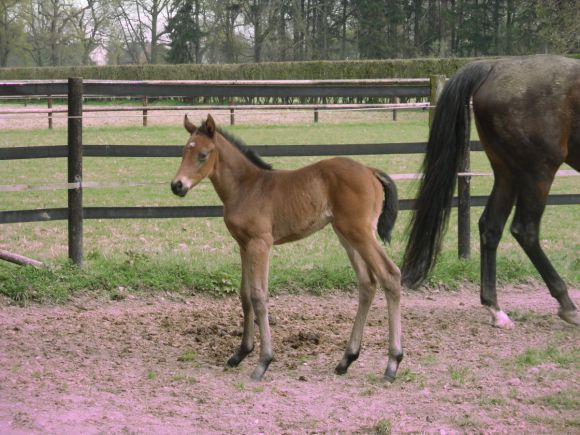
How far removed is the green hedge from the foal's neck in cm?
2683

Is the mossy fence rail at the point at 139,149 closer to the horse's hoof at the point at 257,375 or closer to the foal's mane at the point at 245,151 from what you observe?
the foal's mane at the point at 245,151

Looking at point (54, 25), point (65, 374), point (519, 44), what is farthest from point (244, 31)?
point (65, 374)

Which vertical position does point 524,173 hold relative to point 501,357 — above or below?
above

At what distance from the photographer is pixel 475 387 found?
459 cm

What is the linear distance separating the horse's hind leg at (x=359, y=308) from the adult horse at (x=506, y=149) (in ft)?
4.29

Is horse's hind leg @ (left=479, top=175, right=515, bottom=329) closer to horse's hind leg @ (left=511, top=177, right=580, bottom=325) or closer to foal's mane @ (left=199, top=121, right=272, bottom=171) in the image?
horse's hind leg @ (left=511, top=177, right=580, bottom=325)

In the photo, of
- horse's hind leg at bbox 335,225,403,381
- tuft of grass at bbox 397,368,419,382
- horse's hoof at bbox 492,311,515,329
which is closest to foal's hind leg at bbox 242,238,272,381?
horse's hind leg at bbox 335,225,403,381

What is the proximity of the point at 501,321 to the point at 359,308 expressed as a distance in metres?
1.61

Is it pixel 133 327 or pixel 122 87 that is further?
pixel 122 87

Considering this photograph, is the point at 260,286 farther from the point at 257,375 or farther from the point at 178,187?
the point at 178,187

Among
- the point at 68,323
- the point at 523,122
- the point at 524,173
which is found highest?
the point at 523,122

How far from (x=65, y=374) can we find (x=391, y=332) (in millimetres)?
Result: 2031

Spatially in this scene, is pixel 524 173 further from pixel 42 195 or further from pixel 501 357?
pixel 42 195

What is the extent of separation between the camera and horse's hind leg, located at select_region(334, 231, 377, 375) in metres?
4.85
